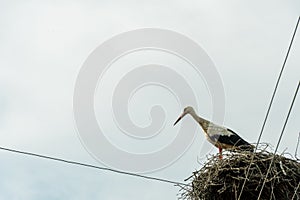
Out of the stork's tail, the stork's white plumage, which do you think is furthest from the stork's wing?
the stork's tail

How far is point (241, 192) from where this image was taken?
474 centimetres

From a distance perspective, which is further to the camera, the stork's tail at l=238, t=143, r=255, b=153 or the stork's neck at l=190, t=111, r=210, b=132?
the stork's neck at l=190, t=111, r=210, b=132

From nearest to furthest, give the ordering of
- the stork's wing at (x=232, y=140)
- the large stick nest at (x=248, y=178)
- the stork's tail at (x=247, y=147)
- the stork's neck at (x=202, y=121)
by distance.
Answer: the large stick nest at (x=248, y=178) < the stork's tail at (x=247, y=147) < the stork's wing at (x=232, y=140) < the stork's neck at (x=202, y=121)

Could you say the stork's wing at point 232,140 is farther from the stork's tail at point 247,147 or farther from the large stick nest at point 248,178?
the large stick nest at point 248,178

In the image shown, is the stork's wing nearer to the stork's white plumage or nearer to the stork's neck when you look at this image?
the stork's white plumage

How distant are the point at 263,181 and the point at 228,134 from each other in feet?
5.36

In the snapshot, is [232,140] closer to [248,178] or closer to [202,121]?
[202,121]

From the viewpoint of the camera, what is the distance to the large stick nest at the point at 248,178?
478 centimetres

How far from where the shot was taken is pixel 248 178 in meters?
4.78

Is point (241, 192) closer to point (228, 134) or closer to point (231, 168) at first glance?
point (231, 168)

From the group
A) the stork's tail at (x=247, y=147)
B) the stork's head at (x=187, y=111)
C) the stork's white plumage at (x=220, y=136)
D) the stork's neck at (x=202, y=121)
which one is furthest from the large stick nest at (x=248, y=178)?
the stork's head at (x=187, y=111)

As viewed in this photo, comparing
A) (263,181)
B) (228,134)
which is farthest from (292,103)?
(228,134)

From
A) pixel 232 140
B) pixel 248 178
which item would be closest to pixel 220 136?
pixel 232 140

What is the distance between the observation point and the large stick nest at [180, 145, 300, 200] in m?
4.78
